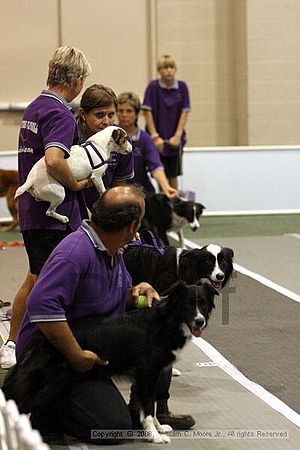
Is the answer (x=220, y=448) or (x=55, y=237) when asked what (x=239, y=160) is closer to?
(x=55, y=237)

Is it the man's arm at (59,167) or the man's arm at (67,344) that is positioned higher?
the man's arm at (59,167)

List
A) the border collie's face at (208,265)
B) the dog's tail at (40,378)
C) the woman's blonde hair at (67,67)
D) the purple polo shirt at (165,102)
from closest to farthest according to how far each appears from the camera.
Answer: the dog's tail at (40,378) → the woman's blonde hair at (67,67) → the border collie's face at (208,265) → the purple polo shirt at (165,102)

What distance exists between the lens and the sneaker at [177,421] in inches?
160

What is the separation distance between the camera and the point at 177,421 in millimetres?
4070

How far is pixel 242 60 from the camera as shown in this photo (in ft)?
41.8

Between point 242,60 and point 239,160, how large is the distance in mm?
1529

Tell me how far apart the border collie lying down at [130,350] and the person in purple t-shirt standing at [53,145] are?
846 millimetres

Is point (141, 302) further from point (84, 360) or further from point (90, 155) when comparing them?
point (90, 155)

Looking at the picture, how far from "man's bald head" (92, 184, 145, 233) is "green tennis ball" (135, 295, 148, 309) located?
36cm

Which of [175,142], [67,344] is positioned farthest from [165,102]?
[67,344]

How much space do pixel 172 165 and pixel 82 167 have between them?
6171mm

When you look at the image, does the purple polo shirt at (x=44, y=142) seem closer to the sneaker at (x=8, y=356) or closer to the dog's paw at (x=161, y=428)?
the sneaker at (x=8, y=356)

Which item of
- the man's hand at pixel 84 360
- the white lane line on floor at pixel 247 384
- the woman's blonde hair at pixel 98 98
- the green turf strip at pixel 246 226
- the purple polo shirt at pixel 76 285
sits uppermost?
the woman's blonde hair at pixel 98 98

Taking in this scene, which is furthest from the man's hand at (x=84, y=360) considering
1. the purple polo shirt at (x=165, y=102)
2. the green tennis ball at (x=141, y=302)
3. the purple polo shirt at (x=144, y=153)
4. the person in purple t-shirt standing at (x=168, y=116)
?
the purple polo shirt at (x=165, y=102)
